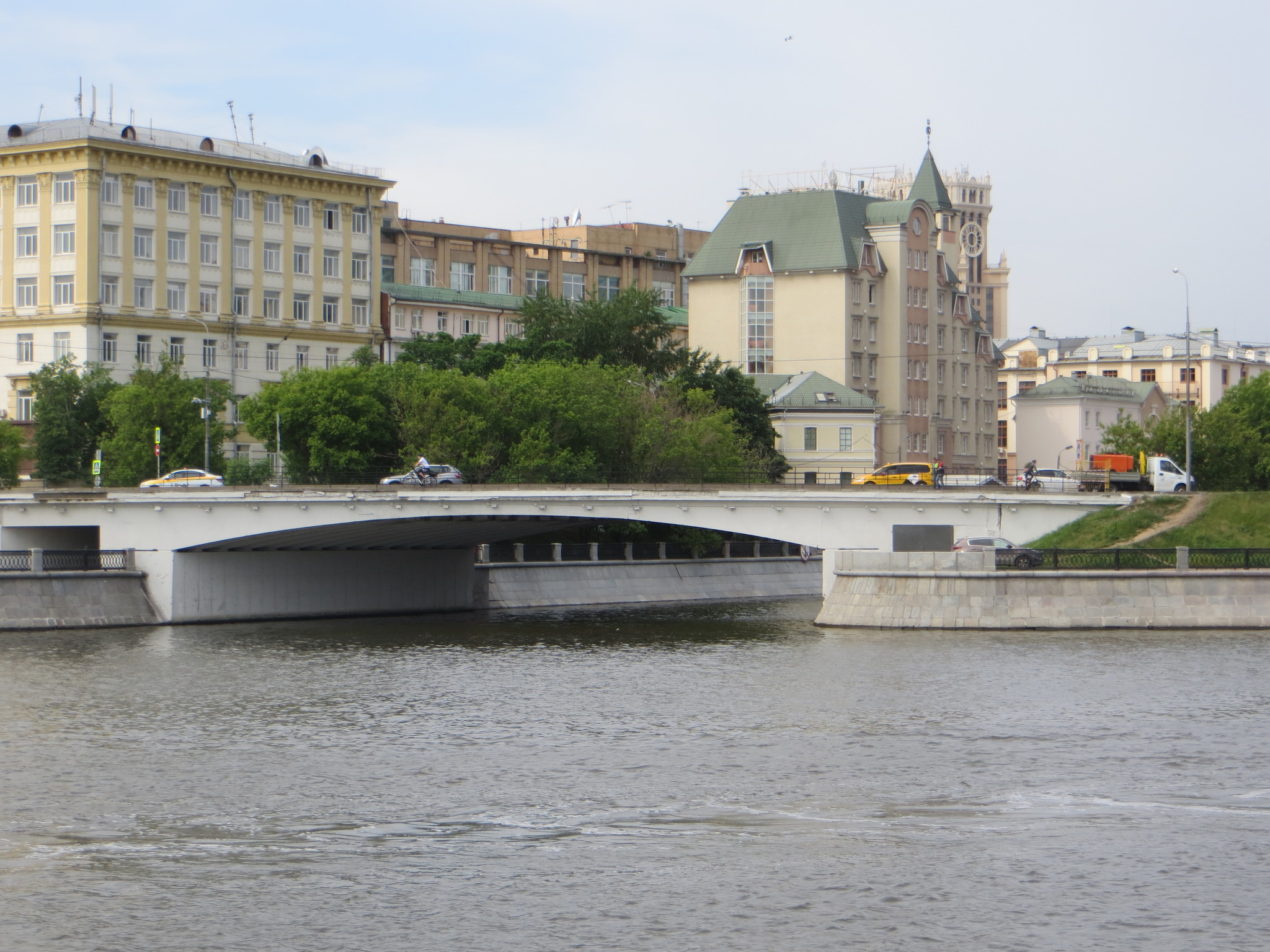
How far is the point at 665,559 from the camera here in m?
84.9

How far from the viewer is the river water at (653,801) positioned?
69.9 feet

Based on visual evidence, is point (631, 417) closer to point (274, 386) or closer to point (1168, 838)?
point (274, 386)

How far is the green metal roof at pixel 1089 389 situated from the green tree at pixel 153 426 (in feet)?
228

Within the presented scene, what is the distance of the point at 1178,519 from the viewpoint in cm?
5672

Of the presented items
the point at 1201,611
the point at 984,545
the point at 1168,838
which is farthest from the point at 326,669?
the point at 1168,838

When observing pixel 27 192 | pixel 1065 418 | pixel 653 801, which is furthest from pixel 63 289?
pixel 653 801

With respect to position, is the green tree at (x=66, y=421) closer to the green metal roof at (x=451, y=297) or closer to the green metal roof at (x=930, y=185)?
the green metal roof at (x=451, y=297)

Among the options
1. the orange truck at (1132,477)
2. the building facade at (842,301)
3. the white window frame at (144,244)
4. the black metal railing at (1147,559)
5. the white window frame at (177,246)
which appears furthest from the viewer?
the building facade at (842,301)

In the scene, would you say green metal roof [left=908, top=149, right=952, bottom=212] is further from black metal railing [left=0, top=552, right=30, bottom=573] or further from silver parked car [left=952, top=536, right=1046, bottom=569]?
black metal railing [left=0, top=552, right=30, bottom=573]

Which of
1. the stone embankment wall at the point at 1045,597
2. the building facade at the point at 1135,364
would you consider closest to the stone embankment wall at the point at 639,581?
the stone embankment wall at the point at 1045,597

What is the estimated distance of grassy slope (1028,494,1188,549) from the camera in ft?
183

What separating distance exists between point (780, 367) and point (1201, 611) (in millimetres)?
67582

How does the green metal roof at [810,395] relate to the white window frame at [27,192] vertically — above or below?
below

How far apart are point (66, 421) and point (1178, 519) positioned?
184ft
